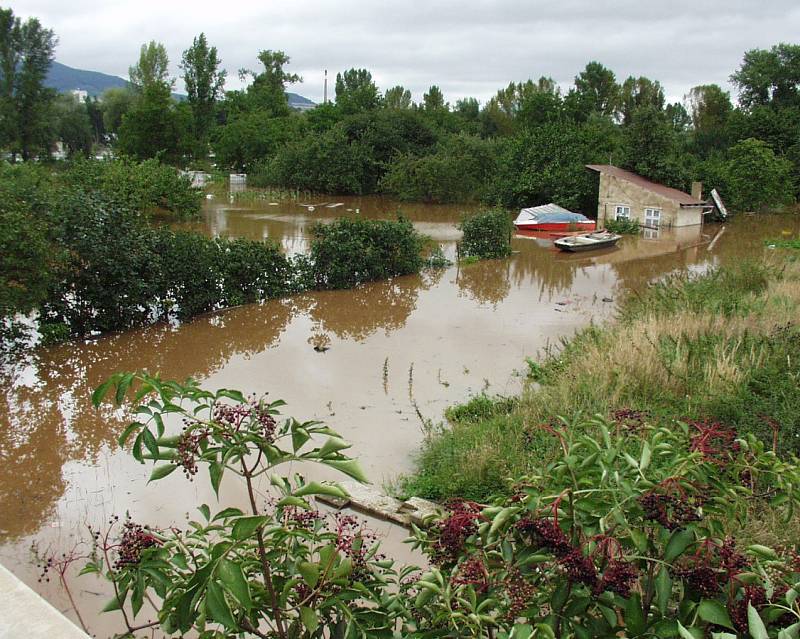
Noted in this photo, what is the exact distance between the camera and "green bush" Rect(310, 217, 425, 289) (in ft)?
55.0

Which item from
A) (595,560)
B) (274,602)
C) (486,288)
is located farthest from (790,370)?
(486,288)

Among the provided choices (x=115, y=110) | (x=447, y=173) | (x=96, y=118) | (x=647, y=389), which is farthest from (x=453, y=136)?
(x=96, y=118)

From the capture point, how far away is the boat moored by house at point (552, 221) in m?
28.2

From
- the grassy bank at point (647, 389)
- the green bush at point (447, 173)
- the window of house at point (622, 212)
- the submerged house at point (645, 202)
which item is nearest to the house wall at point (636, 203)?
the submerged house at point (645, 202)

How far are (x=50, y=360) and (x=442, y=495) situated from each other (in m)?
7.65

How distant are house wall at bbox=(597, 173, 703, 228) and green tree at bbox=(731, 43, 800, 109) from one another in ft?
61.6

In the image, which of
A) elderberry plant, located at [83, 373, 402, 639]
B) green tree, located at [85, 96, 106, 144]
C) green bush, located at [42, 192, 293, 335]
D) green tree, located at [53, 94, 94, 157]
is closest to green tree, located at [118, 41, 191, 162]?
green tree, located at [53, 94, 94, 157]

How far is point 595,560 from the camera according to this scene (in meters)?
2.47

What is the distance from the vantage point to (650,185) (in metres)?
31.2

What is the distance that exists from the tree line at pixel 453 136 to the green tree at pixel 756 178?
7cm

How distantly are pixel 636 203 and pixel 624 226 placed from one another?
1.66 metres

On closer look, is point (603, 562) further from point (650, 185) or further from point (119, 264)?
point (650, 185)

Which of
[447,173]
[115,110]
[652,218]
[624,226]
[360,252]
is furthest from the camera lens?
[115,110]

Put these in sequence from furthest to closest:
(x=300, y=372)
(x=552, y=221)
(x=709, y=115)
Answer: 1. (x=709, y=115)
2. (x=552, y=221)
3. (x=300, y=372)
